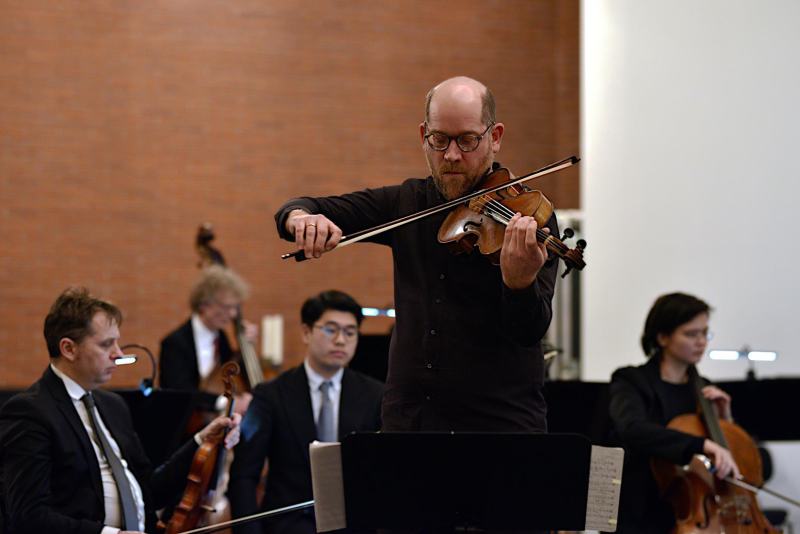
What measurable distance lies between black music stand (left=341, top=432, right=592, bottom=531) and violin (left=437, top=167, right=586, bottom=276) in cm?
40

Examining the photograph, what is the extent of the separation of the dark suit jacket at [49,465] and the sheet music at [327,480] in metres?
1.05

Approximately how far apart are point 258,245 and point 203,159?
2.41ft

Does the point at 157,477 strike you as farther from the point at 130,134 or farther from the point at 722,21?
the point at 130,134

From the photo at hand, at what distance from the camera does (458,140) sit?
236cm

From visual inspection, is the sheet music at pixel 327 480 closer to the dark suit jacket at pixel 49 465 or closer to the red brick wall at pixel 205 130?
the dark suit jacket at pixel 49 465

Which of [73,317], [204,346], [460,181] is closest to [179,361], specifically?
[204,346]

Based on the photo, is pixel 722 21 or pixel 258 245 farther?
pixel 258 245

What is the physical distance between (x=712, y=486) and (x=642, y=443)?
11.8 inches

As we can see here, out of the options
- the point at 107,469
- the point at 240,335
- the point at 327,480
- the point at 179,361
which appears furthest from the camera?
the point at 240,335

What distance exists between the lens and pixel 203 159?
308 inches

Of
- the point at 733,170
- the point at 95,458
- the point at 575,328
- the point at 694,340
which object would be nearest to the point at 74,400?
the point at 95,458

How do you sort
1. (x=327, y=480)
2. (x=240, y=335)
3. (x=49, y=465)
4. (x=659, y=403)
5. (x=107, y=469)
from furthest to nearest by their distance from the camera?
(x=240, y=335) → (x=659, y=403) → (x=107, y=469) → (x=49, y=465) → (x=327, y=480)

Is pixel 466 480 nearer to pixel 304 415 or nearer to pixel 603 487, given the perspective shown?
pixel 603 487

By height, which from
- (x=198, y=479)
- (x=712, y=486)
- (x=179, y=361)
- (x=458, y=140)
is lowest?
(x=712, y=486)
